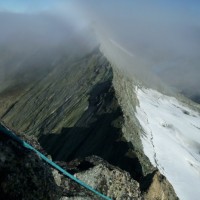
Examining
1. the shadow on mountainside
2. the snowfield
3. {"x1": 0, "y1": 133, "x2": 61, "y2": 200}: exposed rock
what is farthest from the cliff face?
{"x1": 0, "y1": 133, "x2": 61, "y2": 200}: exposed rock

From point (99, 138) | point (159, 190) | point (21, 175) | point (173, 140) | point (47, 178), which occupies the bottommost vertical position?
point (21, 175)

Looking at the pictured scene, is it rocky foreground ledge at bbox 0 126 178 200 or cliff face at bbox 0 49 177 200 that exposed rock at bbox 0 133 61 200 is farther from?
cliff face at bbox 0 49 177 200

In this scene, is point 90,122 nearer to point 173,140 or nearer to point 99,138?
point 99,138

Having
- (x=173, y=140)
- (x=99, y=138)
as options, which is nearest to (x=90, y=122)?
(x=99, y=138)

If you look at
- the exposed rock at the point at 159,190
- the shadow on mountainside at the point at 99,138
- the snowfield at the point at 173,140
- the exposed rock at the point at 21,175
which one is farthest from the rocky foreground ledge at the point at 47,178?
the snowfield at the point at 173,140

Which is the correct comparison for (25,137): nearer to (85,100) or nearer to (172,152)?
(172,152)
